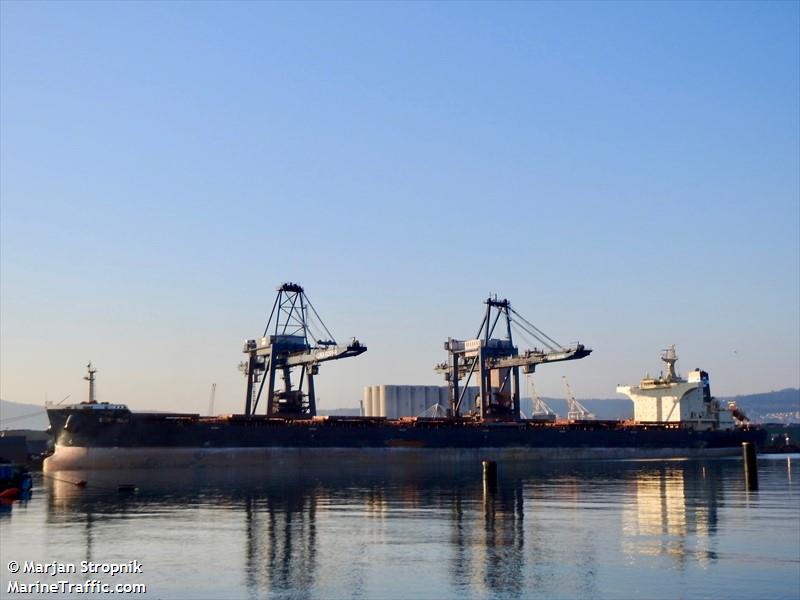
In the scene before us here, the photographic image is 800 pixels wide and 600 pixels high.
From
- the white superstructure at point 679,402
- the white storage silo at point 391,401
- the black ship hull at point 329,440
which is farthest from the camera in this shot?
the white storage silo at point 391,401

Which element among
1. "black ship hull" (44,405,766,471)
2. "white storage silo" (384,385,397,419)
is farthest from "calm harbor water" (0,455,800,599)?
"white storage silo" (384,385,397,419)

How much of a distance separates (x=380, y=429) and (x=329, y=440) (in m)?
4.32

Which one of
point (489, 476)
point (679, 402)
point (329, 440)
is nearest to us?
point (489, 476)

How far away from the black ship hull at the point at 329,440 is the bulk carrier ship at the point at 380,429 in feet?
0.25

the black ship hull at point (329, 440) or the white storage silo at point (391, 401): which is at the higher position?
the white storage silo at point (391, 401)

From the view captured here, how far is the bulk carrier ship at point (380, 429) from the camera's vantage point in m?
61.4

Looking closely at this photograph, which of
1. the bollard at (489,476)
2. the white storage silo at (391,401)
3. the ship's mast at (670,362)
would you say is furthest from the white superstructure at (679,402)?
the white storage silo at (391,401)

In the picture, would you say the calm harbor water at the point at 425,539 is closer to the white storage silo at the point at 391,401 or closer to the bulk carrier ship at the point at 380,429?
the bulk carrier ship at the point at 380,429

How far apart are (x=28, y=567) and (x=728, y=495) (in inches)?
1135

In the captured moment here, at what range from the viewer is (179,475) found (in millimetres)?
56375

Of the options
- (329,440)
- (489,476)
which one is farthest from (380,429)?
(489,476)

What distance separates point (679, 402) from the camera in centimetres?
8250

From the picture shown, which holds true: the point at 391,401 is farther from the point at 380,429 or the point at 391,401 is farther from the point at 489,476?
the point at 489,476

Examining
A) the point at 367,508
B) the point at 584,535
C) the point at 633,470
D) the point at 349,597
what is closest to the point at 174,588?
the point at 349,597
